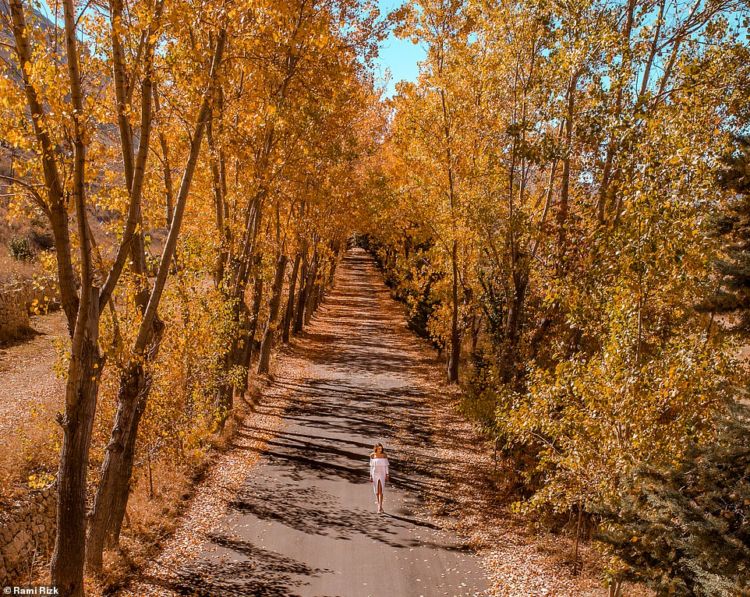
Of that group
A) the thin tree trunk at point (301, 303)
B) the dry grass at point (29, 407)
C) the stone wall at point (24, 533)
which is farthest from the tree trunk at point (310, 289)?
the stone wall at point (24, 533)

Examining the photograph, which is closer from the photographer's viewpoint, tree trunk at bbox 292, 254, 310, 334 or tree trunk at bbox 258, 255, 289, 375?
tree trunk at bbox 258, 255, 289, 375

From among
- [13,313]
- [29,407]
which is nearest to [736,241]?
[29,407]

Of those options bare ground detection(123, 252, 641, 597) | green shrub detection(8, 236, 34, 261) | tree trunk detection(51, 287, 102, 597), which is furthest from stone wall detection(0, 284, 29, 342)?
tree trunk detection(51, 287, 102, 597)

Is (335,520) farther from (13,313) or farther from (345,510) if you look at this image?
(13,313)

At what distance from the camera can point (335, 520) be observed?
12312mm

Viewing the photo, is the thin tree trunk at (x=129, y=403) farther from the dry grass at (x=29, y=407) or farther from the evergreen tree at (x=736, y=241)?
the evergreen tree at (x=736, y=241)

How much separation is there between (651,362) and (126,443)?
8774 millimetres

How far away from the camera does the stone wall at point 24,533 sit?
11.1 meters

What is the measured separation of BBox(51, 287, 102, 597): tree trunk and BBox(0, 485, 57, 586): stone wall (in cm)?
520

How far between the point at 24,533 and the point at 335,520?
7.14 metres

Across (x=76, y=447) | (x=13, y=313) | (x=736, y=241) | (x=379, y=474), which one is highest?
(x=736, y=241)

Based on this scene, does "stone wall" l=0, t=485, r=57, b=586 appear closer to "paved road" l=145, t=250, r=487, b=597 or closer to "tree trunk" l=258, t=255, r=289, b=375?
"paved road" l=145, t=250, r=487, b=597

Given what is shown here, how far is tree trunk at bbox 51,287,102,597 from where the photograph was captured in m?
6.65

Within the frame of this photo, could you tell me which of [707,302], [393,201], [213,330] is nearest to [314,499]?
[213,330]
